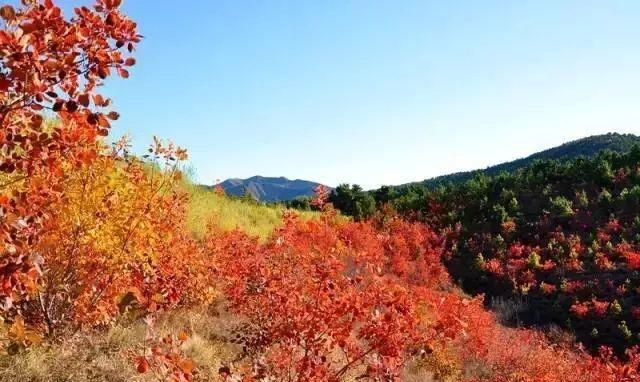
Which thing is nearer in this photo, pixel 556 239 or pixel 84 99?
pixel 84 99

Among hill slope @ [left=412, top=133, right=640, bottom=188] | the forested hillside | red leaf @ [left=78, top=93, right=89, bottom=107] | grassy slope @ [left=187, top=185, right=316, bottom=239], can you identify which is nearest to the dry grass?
red leaf @ [left=78, top=93, right=89, bottom=107]

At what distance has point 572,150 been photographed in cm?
7481

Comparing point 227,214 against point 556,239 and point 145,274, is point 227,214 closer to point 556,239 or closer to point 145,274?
point 145,274

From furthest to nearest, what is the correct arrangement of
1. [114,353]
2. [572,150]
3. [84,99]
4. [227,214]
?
[572,150] < [227,214] < [114,353] < [84,99]

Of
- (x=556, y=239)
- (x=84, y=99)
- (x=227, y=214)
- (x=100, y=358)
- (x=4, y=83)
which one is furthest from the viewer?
(x=556, y=239)

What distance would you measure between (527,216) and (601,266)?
230 inches

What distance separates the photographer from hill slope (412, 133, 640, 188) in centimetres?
7012

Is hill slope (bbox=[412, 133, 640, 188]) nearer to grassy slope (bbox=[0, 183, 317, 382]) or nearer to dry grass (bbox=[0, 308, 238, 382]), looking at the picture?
grassy slope (bbox=[0, 183, 317, 382])

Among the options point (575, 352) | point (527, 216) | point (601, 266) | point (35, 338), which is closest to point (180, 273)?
point (35, 338)

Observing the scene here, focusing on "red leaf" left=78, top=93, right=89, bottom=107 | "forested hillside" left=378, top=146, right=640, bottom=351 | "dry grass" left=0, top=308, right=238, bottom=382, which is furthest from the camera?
"forested hillside" left=378, top=146, right=640, bottom=351

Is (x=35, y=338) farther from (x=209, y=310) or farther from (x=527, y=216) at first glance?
(x=527, y=216)

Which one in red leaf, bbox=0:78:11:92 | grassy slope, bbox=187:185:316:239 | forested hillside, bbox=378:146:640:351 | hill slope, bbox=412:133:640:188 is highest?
hill slope, bbox=412:133:640:188

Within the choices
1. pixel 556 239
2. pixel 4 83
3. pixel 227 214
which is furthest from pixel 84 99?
pixel 556 239

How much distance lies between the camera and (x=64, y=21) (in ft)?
8.37
